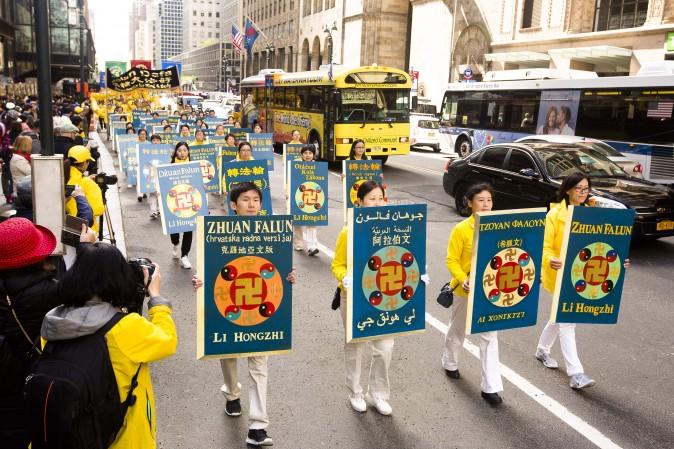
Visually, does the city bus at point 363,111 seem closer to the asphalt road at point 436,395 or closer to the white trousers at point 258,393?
the asphalt road at point 436,395

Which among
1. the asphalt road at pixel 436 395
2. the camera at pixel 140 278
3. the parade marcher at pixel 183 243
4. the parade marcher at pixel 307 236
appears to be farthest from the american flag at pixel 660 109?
the camera at pixel 140 278

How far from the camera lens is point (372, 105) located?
20516 mm

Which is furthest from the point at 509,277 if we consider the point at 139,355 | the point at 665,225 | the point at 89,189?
the point at 665,225

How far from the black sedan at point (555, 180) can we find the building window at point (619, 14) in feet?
67.8

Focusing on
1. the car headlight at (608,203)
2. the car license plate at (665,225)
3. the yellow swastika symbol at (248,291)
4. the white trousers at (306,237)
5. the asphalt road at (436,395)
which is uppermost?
the car headlight at (608,203)

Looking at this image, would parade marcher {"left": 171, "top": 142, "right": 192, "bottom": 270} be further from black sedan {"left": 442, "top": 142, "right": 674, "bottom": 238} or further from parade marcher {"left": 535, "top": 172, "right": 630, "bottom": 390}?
parade marcher {"left": 535, "top": 172, "right": 630, "bottom": 390}

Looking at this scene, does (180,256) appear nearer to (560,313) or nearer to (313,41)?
(560,313)

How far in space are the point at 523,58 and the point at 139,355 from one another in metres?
35.1

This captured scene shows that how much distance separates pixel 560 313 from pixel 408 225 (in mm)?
1579

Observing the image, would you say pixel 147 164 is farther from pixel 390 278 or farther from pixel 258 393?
pixel 258 393

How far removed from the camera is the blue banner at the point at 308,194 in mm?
9805

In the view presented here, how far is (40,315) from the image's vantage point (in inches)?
125

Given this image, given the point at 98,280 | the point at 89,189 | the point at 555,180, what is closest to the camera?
the point at 98,280

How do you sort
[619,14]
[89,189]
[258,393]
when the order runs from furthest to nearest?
[619,14] < [89,189] < [258,393]
